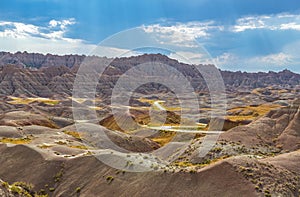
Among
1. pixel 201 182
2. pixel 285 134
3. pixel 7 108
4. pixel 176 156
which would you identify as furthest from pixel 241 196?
pixel 7 108

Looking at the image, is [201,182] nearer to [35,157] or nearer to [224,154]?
[224,154]

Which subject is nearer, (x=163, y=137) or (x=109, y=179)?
(x=109, y=179)

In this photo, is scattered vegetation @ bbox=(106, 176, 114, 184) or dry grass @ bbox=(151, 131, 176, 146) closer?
scattered vegetation @ bbox=(106, 176, 114, 184)

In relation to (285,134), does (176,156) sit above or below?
below

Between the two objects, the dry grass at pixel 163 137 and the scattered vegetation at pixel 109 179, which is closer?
the scattered vegetation at pixel 109 179

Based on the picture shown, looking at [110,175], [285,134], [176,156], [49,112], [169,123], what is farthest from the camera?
[49,112]

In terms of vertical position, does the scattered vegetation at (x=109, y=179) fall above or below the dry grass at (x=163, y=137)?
above

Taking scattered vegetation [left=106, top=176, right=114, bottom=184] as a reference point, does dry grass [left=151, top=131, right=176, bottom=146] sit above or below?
below

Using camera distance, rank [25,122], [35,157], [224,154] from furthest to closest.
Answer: [25,122], [224,154], [35,157]

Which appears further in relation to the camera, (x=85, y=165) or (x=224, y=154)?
(x=224, y=154)

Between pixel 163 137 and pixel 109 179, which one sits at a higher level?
pixel 109 179
